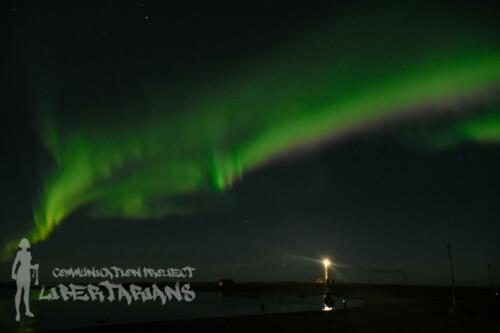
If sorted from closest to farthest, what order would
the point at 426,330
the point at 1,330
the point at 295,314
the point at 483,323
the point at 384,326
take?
1. the point at 426,330
2. the point at 384,326
3. the point at 483,323
4. the point at 295,314
5. the point at 1,330

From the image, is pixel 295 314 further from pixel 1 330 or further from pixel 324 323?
pixel 1 330

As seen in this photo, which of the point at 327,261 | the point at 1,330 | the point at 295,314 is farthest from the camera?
the point at 1,330

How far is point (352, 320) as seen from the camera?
98.9 feet

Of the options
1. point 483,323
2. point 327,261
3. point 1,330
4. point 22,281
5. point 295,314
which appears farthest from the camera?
point 1,330

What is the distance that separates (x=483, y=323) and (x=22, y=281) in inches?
1106

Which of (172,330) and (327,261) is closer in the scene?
(172,330)

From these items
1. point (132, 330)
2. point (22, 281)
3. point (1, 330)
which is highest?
point (22, 281)

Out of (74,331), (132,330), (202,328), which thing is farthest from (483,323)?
(74,331)

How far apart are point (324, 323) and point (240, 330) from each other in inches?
234

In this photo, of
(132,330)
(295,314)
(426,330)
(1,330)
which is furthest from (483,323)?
(1,330)

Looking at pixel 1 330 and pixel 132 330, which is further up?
pixel 132 330

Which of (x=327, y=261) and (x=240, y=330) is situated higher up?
(x=327, y=261)

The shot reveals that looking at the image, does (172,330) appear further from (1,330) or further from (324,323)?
(1,330)

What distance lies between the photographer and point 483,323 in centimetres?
2836
